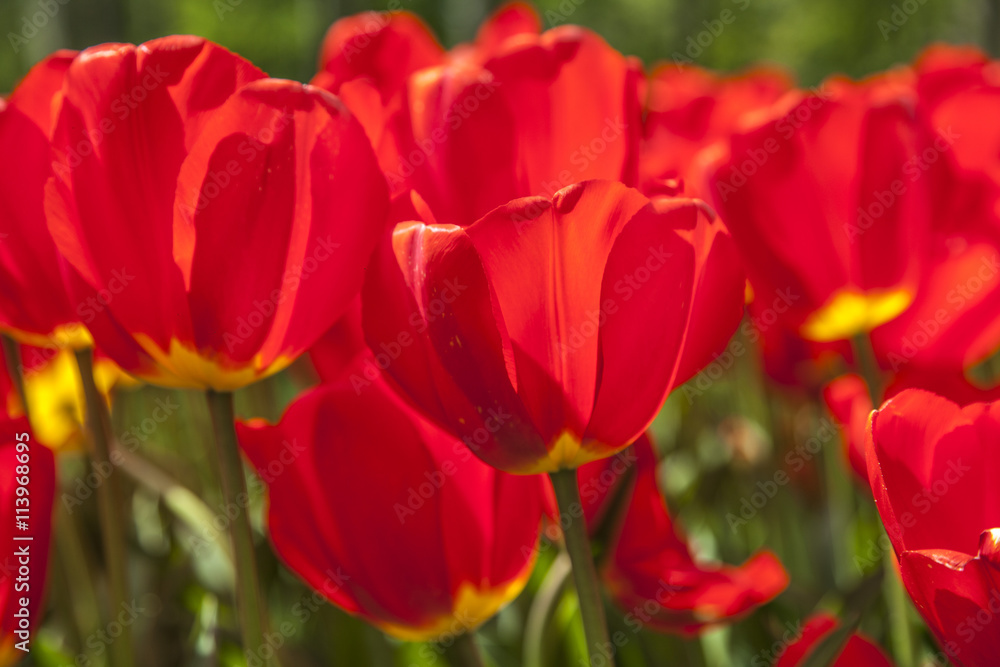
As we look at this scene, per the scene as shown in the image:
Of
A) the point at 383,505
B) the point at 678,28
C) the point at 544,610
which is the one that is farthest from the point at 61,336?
the point at 678,28

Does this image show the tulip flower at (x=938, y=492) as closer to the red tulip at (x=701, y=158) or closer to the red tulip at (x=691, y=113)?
the red tulip at (x=701, y=158)

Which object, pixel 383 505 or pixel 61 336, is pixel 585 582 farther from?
pixel 61 336

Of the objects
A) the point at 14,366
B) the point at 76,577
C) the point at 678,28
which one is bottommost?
the point at 678,28

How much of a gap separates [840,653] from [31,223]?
15.2 inches

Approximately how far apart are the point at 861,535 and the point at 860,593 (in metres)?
0.33

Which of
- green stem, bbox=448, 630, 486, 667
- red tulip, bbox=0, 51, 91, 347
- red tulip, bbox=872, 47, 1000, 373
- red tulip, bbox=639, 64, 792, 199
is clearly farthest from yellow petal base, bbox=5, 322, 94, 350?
red tulip, bbox=872, 47, 1000, 373

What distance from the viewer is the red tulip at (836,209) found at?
0.55 meters

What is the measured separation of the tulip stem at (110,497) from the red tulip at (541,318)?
202 millimetres

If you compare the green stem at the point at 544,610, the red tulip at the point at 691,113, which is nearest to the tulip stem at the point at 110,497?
the green stem at the point at 544,610

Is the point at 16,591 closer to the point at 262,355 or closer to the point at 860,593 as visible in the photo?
the point at 262,355

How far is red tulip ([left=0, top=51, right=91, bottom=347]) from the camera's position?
43 centimetres

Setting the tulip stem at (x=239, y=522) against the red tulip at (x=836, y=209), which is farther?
the red tulip at (x=836, y=209)

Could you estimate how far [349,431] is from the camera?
0.42 m

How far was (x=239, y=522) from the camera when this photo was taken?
0.39 meters
